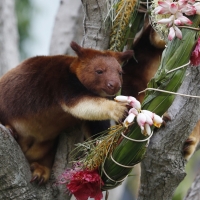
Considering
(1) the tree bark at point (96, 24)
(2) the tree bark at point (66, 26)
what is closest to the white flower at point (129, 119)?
(1) the tree bark at point (96, 24)

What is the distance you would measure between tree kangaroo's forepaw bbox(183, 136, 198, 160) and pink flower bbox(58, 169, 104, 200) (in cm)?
84

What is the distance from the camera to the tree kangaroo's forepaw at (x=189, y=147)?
422 centimetres

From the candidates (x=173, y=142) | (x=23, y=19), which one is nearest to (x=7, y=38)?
(x=173, y=142)

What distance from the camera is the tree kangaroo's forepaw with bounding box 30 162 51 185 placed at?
4264 millimetres

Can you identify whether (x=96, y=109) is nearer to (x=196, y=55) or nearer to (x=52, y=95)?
(x=52, y=95)

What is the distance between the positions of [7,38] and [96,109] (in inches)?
125

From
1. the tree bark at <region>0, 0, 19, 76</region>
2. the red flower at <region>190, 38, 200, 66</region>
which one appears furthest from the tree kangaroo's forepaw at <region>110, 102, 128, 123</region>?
the tree bark at <region>0, 0, 19, 76</region>

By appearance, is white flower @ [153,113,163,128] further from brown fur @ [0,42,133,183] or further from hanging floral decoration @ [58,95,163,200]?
brown fur @ [0,42,133,183]

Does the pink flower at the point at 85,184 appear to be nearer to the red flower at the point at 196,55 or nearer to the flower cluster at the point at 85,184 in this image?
the flower cluster at the point at 85,184

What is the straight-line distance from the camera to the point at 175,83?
3311mm

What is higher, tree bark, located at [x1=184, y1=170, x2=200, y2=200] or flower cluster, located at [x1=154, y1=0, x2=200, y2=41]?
flower cluster, located at [x1=154, y1=0, x2=200, y2=41]

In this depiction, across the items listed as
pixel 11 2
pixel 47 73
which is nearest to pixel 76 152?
pixel 47 73

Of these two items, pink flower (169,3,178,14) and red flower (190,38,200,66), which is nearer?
pink flower (169,3,178,14)

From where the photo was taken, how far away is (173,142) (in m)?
3.91
